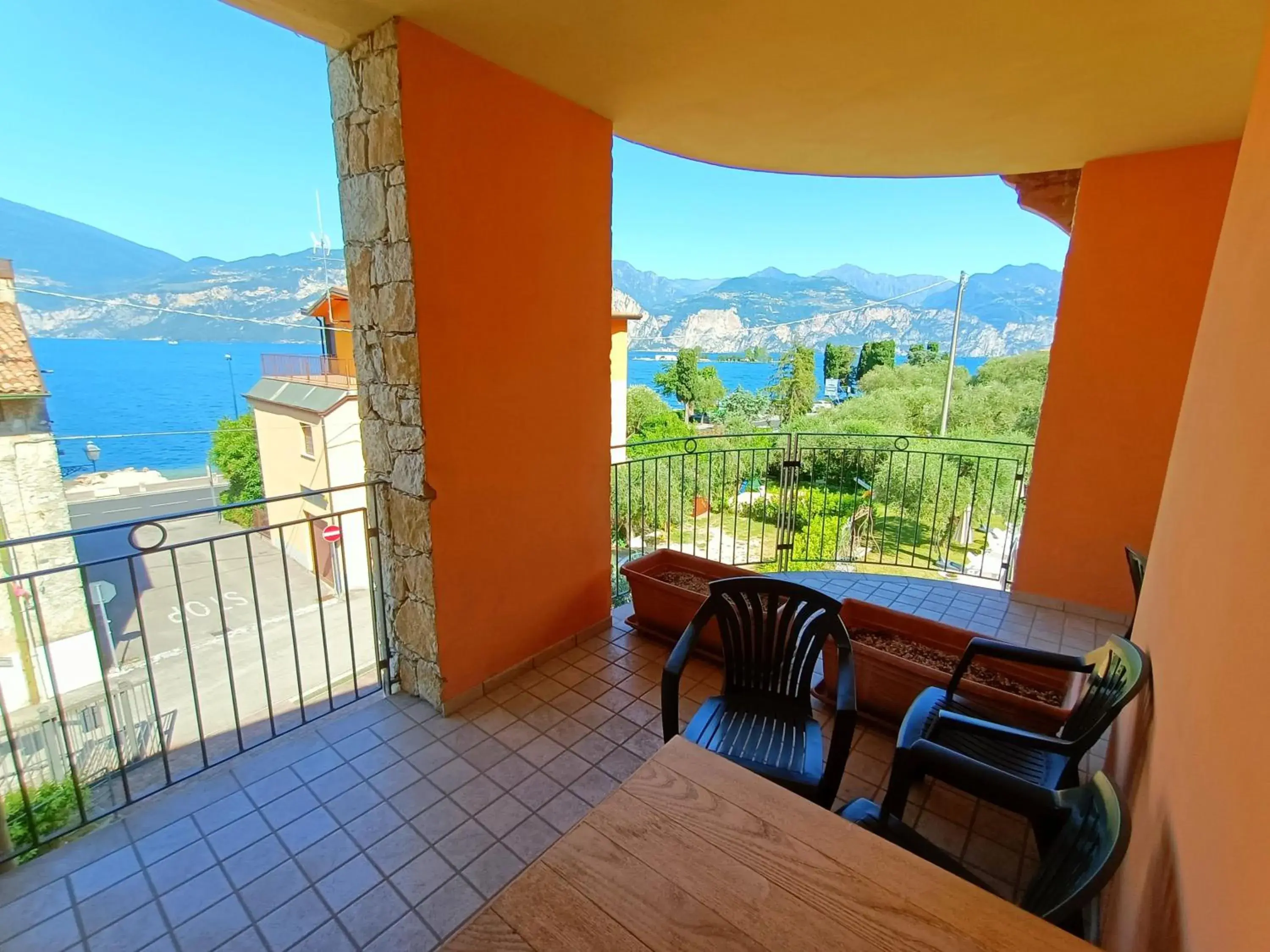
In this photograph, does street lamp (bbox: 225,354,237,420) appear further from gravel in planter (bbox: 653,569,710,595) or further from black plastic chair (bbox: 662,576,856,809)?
black plastic chair (bbox: 662,576,856,809)

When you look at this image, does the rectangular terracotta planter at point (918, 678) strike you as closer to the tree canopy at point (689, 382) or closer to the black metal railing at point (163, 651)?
the black metal railing at point (163, 651)

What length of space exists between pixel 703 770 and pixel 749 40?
2299mm

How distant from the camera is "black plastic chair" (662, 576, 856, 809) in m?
1.59

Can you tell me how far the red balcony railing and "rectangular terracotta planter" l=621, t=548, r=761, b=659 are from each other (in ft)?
27.8

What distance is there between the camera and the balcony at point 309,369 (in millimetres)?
10102

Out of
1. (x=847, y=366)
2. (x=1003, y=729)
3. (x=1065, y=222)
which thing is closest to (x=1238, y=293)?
(x=1003, y=729)

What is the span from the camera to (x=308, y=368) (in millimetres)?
10773

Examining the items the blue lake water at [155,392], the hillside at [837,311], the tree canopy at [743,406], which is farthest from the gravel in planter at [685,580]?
the tree canopy at [743,406]

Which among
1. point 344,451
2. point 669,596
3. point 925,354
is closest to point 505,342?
point 669,596

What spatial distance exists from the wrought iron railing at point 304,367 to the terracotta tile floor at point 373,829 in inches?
353

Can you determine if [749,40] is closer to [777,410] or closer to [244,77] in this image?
[244,77]

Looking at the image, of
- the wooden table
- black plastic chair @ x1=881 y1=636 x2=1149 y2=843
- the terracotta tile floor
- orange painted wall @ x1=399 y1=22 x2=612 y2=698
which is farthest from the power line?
black plastic chair @ x1=881 y1=636 x2=1149 y2=843

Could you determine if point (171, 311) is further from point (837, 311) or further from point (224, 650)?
point (837, 311)

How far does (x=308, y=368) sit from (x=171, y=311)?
2708 millimetres
